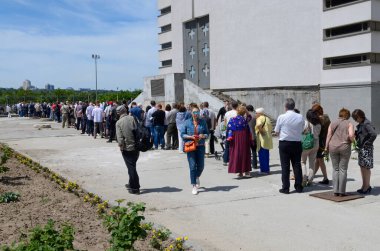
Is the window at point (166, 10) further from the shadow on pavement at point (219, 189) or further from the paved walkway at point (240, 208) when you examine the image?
the shadow on pavement at point (219, 189)

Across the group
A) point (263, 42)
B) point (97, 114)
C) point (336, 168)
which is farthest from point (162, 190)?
point (263, 42)

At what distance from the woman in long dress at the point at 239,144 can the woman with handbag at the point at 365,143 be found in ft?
8.32

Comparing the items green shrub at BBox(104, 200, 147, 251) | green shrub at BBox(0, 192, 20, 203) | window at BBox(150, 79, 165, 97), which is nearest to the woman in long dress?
green shrub at BBox(0, 192, 20, 203)

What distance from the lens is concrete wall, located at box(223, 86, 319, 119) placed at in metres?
25.2

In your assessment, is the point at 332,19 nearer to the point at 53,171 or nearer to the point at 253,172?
the point at 253,172

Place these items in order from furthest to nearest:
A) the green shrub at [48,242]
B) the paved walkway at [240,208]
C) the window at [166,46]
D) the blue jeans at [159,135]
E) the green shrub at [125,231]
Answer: the window at [166,46] → the blue jeans at [159,135] → the paved walkway at [240,208] → the green shrub at [125,231] → the green shrub at [48,242]

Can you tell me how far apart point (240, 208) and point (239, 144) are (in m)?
2.69

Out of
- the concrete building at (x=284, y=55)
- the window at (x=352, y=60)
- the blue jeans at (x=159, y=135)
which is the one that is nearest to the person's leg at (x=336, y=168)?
the blue jeans at (x=159, y=135)

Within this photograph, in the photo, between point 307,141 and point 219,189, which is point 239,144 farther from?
point 307,141

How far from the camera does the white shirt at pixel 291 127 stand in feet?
27.2

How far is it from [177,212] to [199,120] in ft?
7.31

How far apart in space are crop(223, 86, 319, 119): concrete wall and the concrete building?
56mm

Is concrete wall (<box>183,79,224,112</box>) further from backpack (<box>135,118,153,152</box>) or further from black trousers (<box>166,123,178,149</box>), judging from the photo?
backpack (<box>135,118,153,152</box>)

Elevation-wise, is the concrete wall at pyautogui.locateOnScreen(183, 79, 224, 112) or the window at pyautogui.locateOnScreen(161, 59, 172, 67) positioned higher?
the window at pyautogui.locateOnScreen(161, 59, 172, 67)
